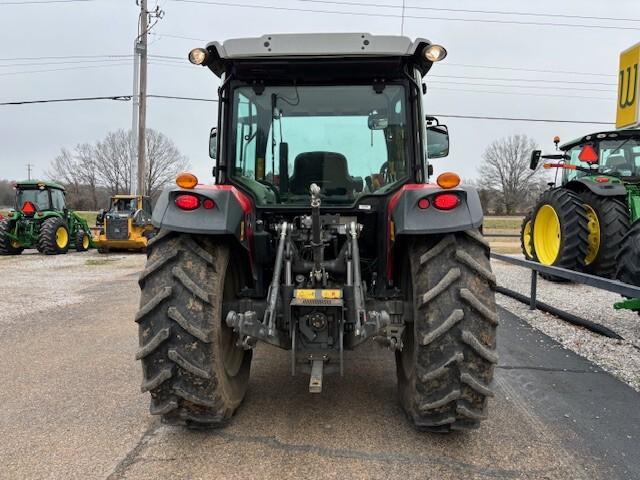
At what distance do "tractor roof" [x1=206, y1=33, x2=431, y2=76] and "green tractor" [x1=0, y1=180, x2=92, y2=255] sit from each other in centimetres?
1395

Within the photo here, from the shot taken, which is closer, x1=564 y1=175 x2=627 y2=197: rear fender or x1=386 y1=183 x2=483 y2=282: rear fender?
x1=386 y1=183 x2=483 y2=282: rear fender

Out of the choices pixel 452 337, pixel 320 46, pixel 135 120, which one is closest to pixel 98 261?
pixel 135 120

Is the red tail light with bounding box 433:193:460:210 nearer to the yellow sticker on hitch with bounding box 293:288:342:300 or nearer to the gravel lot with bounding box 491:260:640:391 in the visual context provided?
the yellow sticker on hitch with bounding box 293:288:342:300

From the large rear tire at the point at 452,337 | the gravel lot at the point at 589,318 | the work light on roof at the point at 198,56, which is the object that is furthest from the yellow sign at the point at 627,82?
the work light on roof at the point at 198,56

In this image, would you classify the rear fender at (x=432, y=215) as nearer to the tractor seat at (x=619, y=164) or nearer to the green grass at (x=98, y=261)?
the tractor seat at (x=619, y=164)

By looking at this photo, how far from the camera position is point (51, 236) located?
48.1ft

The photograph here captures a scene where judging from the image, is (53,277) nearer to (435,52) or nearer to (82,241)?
(82,241)

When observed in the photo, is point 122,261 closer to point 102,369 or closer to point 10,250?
point 10,250

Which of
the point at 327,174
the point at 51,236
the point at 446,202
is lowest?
the point at 51,236

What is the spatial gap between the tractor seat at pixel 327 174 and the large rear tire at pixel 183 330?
922 millimetres

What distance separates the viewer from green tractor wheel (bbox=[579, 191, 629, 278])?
7.04 metres

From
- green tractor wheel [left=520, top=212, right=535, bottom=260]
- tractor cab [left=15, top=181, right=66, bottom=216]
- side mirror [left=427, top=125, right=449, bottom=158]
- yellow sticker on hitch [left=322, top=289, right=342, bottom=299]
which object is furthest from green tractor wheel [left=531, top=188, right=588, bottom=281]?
tractor cab [left=15, top=181, right=66, bottom=216]

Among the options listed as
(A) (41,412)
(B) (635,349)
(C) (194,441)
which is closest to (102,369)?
(A) (41,412)

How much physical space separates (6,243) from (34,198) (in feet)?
6.05
